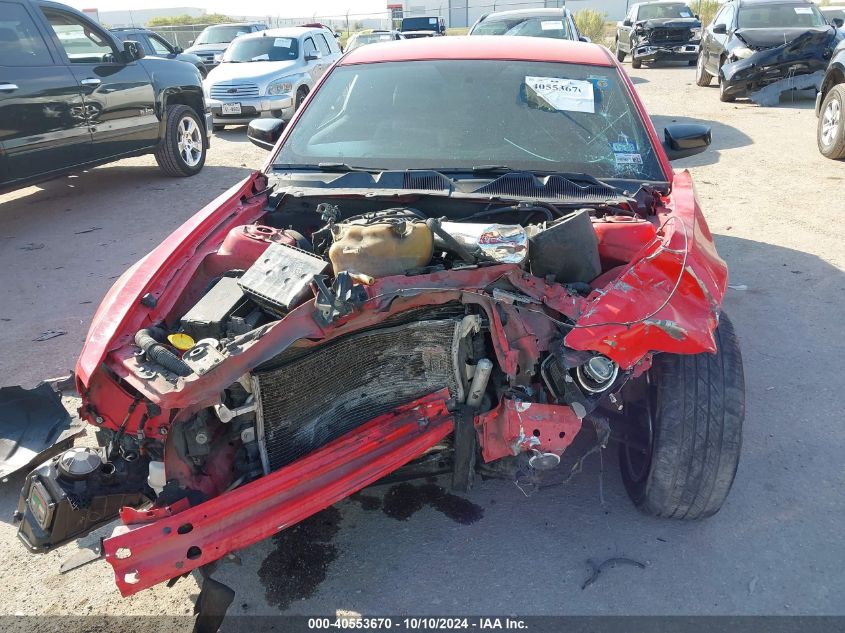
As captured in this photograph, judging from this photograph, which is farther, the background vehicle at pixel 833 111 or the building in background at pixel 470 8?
the building in background at pixel 470 8

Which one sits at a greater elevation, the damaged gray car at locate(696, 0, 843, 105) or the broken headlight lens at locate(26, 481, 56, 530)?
the broken headlight lens at locate(26, 481, 56, 530)

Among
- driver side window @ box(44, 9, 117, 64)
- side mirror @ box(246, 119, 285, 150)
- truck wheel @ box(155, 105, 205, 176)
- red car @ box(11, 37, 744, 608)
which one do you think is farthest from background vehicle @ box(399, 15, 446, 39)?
red car @ box(11, 37, 744, 608)

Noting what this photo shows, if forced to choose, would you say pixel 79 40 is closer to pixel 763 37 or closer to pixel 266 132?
pixel 266 132

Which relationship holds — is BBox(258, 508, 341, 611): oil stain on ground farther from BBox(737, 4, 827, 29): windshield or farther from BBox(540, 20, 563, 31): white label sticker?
BBox(737, 4, 827, 29): windshield

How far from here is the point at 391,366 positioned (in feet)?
7.85

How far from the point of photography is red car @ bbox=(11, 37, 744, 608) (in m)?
2.05

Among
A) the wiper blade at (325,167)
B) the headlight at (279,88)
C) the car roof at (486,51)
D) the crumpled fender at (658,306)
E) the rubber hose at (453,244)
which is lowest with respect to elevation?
the headlight at (279,88)

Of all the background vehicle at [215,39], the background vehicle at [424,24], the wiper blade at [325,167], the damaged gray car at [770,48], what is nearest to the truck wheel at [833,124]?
the damaged gray car at [770,48]

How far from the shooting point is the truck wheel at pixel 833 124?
7.50 meters

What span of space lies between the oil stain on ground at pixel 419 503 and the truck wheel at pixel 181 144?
6520 millimetres

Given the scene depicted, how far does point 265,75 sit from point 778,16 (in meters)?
8.87

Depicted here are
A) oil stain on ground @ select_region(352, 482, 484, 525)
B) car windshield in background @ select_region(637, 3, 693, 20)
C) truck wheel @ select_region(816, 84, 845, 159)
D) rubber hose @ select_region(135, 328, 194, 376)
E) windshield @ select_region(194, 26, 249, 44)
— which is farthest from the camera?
windshield @ select_region(194, 26, 249, 44)

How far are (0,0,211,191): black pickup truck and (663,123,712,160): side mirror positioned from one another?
5468 mm

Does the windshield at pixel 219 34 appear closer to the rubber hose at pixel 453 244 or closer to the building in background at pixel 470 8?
the rubber hose at pixel 453 244
